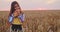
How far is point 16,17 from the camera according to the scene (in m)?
2.14

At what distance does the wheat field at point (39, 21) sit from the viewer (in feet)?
6.98

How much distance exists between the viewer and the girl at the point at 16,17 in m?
2.13

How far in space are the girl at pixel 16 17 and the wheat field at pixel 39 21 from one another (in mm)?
50

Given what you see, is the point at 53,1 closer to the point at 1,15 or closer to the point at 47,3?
the point at 47,3

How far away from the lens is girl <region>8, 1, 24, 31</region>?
213cm

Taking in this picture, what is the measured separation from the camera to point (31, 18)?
84.6 inches

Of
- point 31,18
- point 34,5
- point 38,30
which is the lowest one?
point 38,30

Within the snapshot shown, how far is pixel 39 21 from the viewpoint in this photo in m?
2.15

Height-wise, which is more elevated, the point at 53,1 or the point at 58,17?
the point at 53,1

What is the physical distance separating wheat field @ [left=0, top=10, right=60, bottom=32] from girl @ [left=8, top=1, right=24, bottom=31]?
50 mm

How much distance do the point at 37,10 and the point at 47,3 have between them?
161 mm

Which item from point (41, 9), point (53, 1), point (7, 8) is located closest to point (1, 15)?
point (7, 8)

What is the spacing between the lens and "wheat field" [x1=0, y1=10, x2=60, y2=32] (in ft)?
6.98

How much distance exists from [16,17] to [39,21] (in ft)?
0.96
